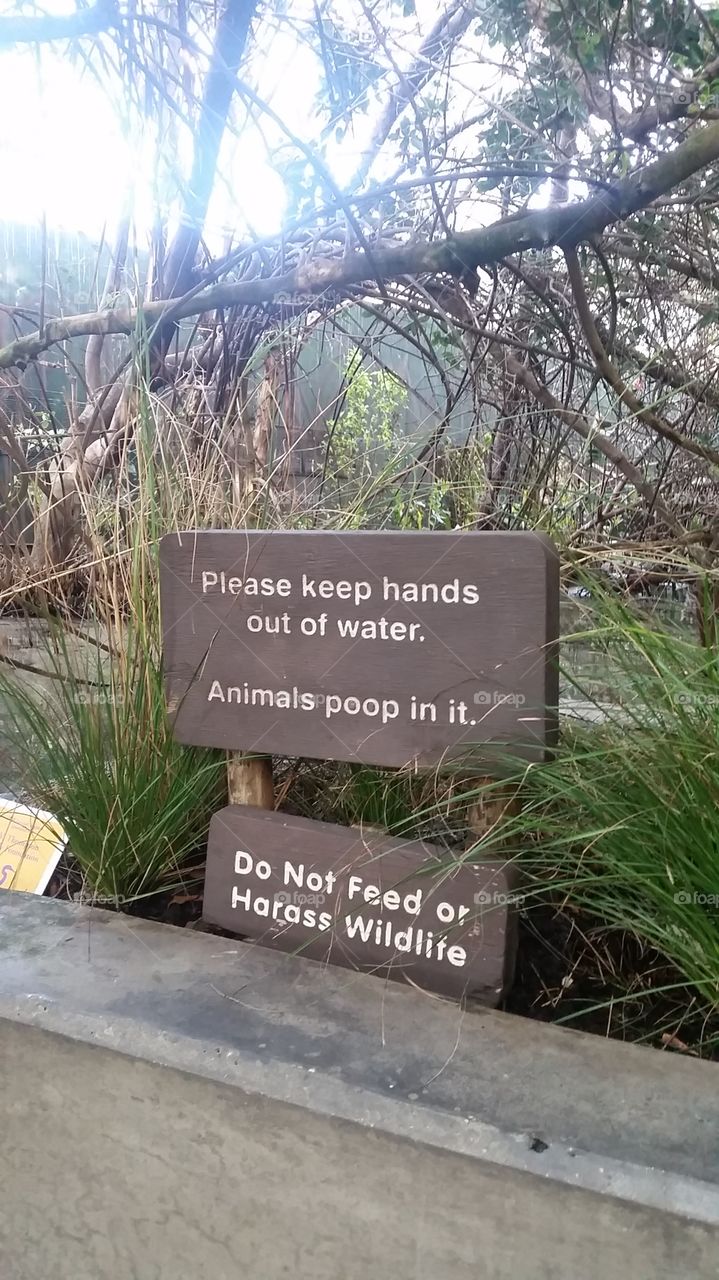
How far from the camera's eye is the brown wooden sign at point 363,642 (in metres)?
1.18

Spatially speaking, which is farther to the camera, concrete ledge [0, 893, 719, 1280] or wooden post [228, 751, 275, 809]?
wooden post [228, 751, 275, 809]

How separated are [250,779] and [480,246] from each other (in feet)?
4.24

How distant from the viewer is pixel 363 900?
Answer: 1.30 meters

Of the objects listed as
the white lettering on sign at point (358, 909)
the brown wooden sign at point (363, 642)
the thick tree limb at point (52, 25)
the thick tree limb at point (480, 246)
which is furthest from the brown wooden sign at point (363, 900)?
the thick tree limb at point (52, 25)

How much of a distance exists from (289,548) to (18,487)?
1797 millimetres

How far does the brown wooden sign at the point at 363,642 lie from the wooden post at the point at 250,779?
7cm

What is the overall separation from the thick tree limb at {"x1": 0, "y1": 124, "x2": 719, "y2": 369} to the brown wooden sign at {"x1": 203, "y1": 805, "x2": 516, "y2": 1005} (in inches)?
39.1

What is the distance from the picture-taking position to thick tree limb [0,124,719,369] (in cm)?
169

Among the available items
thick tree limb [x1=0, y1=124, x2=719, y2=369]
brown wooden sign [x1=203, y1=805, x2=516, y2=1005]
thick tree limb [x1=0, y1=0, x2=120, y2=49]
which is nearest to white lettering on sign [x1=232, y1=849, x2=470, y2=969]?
brown wooden sign [x1=203, y1=805, x2=516, y2=1005]

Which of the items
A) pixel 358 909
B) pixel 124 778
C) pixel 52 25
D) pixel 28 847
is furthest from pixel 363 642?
pixel 52 25

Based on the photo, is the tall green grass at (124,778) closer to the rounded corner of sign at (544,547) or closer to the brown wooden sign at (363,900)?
the brown wooden sign at (363,900)

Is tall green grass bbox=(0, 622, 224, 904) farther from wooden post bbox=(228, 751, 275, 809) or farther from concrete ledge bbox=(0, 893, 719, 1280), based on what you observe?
concrete ledge bbox=(0, 893, 719, 1280)

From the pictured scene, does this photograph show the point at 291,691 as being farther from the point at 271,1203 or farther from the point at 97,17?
the point at 97,17

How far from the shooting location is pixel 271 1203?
105 centimetres
